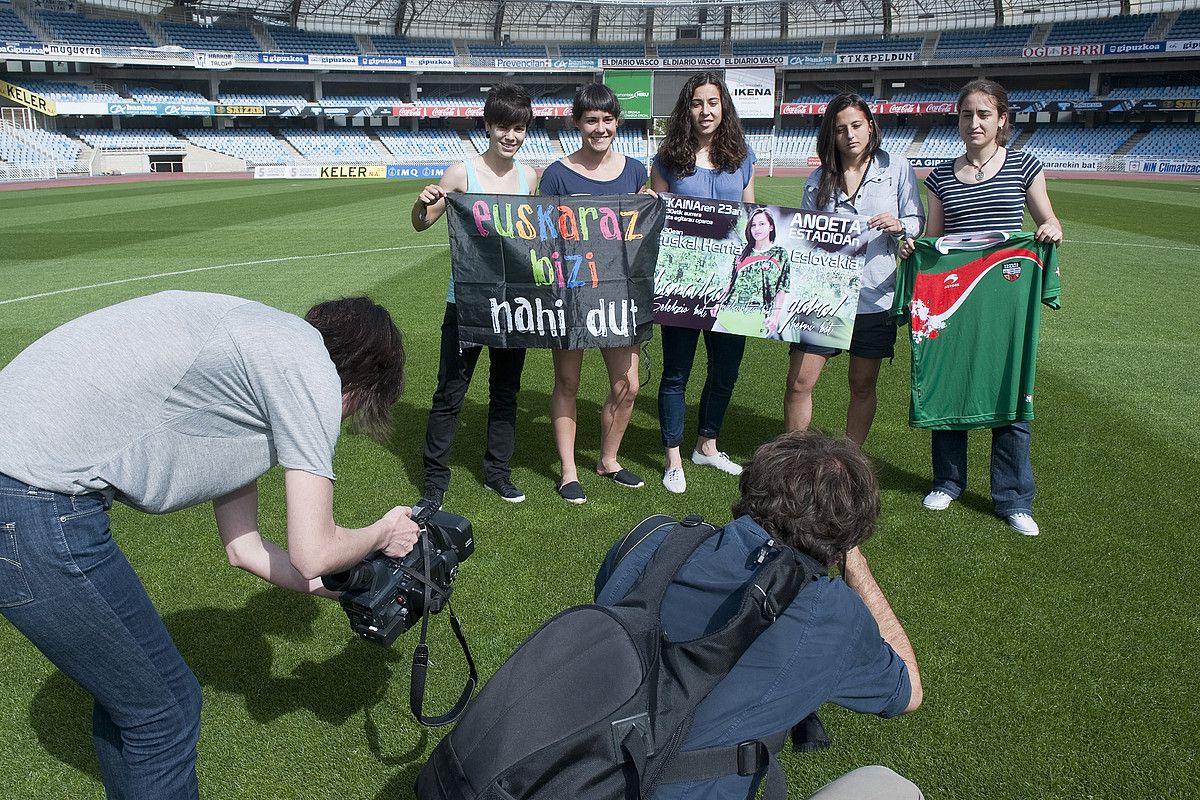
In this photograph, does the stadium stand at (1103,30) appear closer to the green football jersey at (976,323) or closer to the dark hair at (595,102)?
the green football jersey at (976,323)

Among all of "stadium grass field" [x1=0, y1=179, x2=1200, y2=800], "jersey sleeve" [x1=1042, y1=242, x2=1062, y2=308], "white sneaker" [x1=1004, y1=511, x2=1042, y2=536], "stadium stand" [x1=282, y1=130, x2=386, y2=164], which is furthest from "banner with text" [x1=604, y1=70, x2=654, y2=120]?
"white sneaker" [x1=1004, y1=511, x2=1042, y2=536]

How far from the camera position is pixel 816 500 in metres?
1.98

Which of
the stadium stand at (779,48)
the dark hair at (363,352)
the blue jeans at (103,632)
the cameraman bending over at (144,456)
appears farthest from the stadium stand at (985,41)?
the blue jeans at (103,632)

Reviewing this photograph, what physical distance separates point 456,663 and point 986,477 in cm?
354

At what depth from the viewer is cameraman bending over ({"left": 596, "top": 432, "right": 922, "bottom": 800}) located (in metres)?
1.75

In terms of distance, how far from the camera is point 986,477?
5.25 meters

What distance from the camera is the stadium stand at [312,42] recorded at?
182 ft

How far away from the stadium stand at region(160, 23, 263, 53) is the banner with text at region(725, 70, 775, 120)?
110 feet

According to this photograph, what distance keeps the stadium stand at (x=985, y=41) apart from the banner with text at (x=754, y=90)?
23639 mm

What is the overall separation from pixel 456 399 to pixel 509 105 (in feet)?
5.24

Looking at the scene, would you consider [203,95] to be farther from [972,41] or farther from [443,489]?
[443,489]

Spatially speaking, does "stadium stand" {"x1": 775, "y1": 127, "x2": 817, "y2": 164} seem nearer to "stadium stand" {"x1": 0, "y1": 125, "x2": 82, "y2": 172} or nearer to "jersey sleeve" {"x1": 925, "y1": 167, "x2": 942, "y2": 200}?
"stadium stand" {"x1": 0, "y1": 125, "x2": 82, "y2": 172}

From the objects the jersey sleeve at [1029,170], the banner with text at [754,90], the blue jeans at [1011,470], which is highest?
the banner with text at [754,90]

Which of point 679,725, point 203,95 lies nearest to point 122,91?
point 203,95
